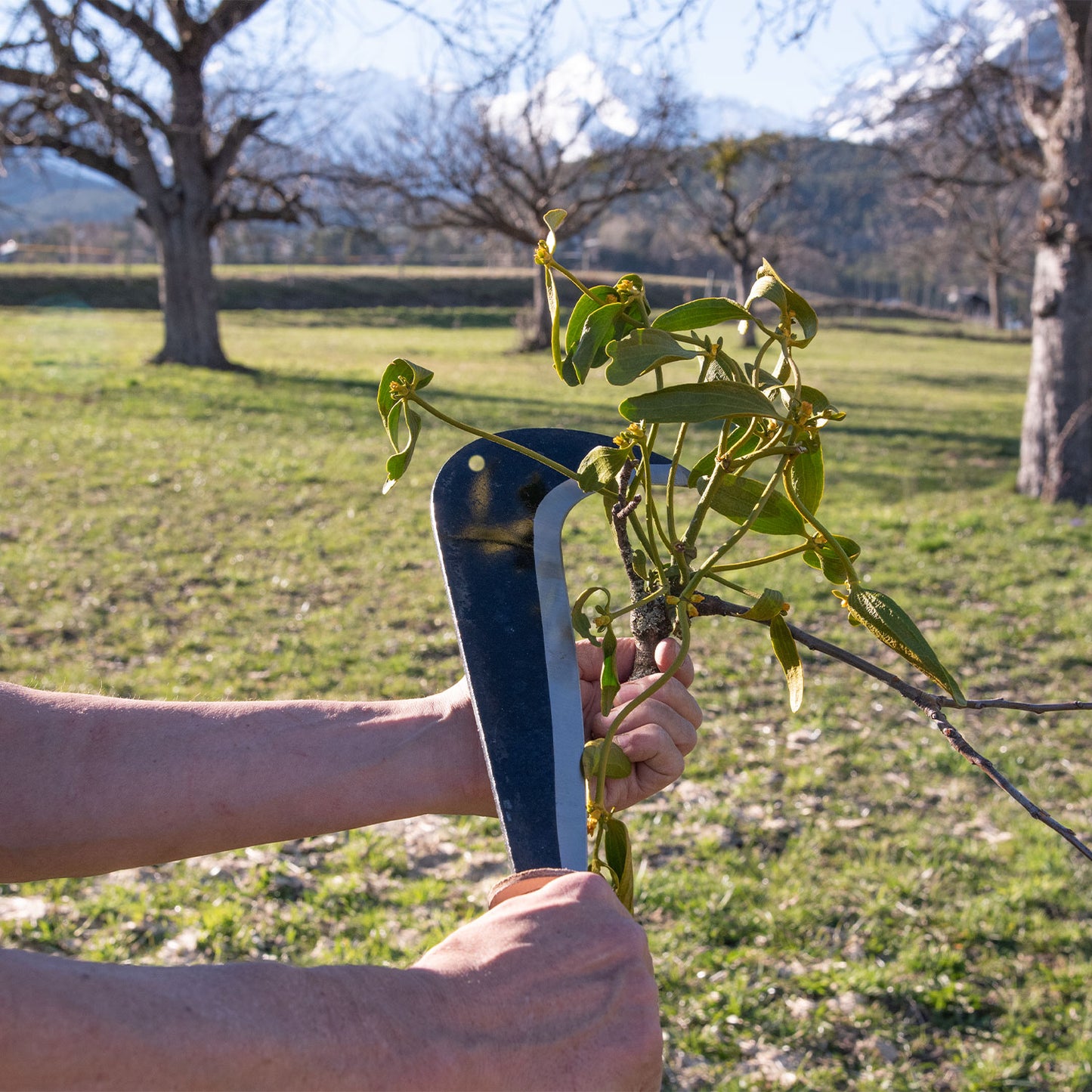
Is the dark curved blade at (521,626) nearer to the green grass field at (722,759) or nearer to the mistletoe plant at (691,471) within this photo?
the mistletoe plant at (691,471)

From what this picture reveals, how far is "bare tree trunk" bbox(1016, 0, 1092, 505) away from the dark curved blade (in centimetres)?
741

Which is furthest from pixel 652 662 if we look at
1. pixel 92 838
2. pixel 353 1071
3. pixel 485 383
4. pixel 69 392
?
pixel 485 383

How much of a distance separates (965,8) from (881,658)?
269 inches

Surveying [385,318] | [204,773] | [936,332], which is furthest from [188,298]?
[936,332]

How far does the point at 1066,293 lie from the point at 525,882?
7.87m

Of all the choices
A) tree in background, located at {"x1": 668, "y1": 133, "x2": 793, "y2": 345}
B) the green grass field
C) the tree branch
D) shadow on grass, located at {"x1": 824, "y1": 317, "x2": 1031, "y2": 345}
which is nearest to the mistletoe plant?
the tree branch

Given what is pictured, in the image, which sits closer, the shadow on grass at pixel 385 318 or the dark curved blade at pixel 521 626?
the dark curved blade at pixel 521 626

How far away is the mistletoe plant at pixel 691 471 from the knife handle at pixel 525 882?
0.08 meters

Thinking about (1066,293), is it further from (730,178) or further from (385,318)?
(385,318)

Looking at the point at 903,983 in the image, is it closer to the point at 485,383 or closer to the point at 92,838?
the point at 92,838

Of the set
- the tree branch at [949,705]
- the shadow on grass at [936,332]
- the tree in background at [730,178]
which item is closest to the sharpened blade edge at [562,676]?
the tree branch at [949,705]

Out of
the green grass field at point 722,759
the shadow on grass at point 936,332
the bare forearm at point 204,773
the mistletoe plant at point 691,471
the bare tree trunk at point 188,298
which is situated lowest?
the green grass field at point 722,759

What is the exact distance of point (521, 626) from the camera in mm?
963

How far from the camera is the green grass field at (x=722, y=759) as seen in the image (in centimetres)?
272
